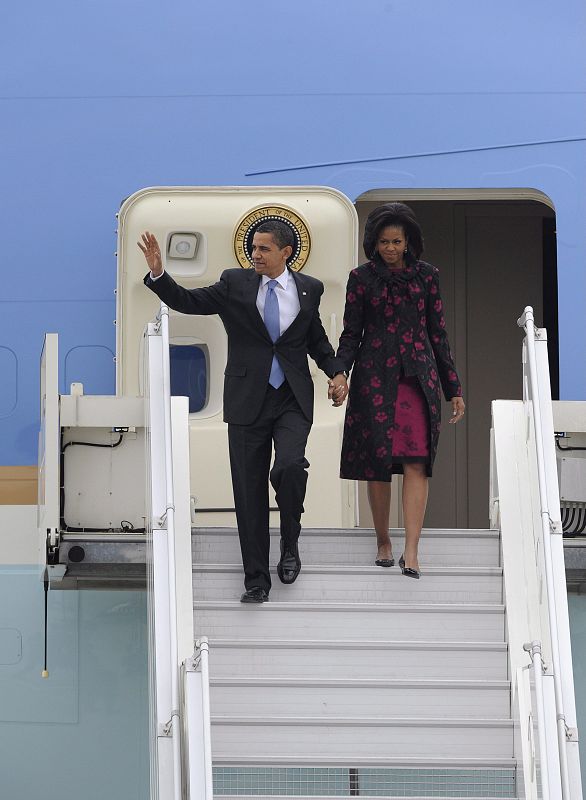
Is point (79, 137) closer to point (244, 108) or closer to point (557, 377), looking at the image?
point (244, 108)

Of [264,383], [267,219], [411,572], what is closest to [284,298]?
[264,383]

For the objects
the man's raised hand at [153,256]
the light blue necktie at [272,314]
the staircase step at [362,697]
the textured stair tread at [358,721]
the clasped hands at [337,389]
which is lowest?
the textured stair tread at [358,721]

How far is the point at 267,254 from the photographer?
607 cm

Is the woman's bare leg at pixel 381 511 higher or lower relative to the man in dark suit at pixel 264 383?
lower

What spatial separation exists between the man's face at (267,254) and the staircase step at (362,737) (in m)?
1.75

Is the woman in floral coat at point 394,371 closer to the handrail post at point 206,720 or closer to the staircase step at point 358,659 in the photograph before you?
the staircase step at point 358,659

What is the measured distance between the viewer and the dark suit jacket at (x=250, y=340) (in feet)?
19.8

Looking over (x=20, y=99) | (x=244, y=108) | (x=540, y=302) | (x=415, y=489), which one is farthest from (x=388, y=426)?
(x=540, y=302)

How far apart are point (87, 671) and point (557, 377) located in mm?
3532

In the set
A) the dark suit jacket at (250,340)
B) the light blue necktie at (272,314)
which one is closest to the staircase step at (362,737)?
the dark suit jacket at (250,340)

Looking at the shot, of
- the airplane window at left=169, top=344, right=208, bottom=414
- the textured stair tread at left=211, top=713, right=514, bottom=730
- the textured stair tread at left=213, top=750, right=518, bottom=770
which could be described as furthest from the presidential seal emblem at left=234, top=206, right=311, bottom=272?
the textured stair tread at left=213, top=750, right=518, bottom=770

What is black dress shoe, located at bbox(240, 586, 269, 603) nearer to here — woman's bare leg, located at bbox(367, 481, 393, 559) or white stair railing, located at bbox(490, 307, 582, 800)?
woman's bare leg, located at bbox(367, 481, 393, 559)

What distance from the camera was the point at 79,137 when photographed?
8516 mm

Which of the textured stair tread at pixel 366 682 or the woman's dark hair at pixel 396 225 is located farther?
the woman's dark hair at pixel 396 225
